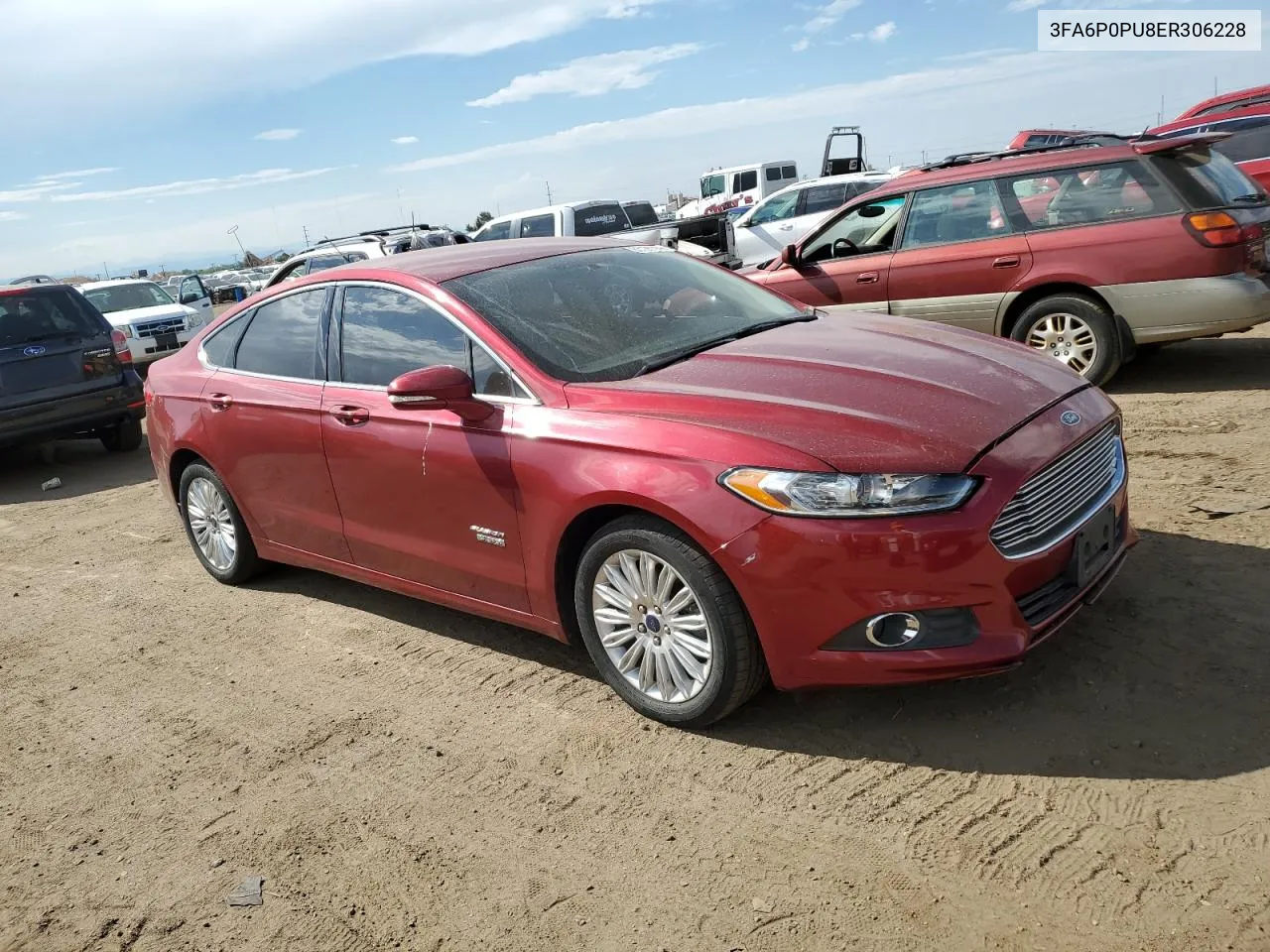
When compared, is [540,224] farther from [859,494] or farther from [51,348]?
[859,494]

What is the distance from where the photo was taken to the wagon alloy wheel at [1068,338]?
7.30m

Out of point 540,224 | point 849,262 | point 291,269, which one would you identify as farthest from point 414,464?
point 540,224

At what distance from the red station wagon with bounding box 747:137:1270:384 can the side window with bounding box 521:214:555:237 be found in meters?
9.44

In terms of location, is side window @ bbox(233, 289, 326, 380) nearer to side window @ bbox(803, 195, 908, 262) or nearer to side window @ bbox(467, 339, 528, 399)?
side window @ bbox(467, 339, 528, 399)

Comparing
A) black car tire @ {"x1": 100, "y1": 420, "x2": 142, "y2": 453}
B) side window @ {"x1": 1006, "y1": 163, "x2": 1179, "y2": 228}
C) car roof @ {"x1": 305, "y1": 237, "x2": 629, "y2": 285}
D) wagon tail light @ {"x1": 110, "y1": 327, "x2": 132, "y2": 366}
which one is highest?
car roof @ {"x1": 305, "y1": 237, "x2": 629, "y2": 285}

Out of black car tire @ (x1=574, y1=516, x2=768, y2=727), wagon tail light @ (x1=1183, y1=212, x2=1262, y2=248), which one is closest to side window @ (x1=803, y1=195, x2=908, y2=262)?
wagon tail light @ (x1=1183, y1=212, x2=1262, y2=248)

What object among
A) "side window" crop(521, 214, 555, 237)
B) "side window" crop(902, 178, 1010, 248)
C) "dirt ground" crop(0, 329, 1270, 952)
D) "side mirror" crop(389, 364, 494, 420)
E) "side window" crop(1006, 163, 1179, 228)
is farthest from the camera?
"side window" crop(521, 214, 555, 237)

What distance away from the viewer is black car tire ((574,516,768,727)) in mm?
3279

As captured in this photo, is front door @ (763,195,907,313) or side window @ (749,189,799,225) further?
side window @ (749,189,799,225)

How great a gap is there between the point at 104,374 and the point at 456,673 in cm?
711

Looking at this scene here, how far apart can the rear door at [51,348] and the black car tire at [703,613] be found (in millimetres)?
7638

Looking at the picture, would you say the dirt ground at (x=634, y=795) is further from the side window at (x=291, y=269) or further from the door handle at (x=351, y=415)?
the side window at (x=291, y=269)

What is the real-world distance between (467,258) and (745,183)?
2872 cm

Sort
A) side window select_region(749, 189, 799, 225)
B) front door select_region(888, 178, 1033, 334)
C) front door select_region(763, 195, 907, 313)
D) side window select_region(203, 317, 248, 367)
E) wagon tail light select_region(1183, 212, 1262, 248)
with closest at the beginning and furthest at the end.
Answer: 1. side window select_region(203, 317, 248, 367)
2. wagon tail light select_region(1183, 212, 1262, 248)
3. front door select_region(888, 178, 1033, 334)
4. front door select_region(763, 195, 907, 313)
5. side window select_region(749, 189, 799, 225)
